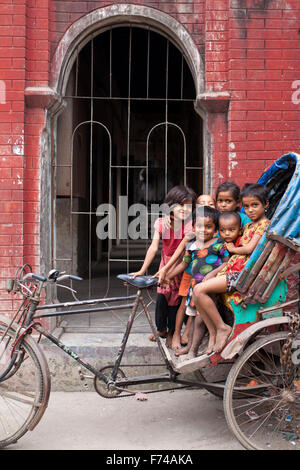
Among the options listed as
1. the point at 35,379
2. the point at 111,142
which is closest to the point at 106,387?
the point at 35,379

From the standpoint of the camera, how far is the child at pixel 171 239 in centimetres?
410

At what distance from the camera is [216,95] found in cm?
495

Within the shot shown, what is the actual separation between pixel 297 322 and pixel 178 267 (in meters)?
1.12

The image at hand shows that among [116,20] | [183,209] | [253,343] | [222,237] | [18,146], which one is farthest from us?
[116,20]

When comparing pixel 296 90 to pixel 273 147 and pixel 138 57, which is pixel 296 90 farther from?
pixel 138 57

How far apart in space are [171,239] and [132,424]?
4.98ft

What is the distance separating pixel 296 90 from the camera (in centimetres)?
500

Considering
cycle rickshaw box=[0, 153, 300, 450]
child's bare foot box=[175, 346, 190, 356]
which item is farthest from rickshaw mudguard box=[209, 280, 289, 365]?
child's bare foot box=[175, 346, 190, 356]

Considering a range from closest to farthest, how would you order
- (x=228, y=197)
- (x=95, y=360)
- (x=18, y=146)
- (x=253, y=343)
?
(x=253, y=343)
(x=228, y=197)
(x=95, y=360)
(x=18, y=146)

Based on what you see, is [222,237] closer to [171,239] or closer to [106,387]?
[171,239]

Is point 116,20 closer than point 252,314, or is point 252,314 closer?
point 252,314

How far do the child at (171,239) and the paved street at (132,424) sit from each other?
604mm

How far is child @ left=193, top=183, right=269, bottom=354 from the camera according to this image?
3453mm
